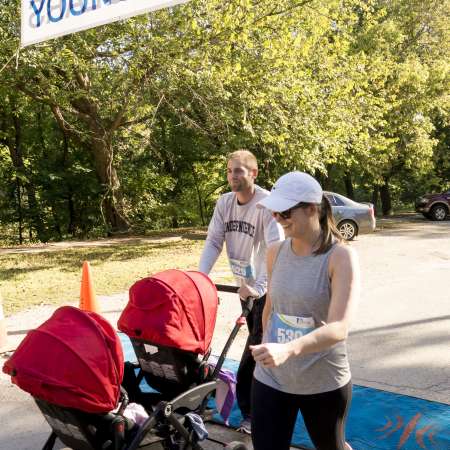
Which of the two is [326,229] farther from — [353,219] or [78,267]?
[353,219]

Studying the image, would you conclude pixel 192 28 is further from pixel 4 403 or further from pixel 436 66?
pixel 436 66

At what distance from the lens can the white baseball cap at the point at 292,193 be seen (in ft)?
8.14

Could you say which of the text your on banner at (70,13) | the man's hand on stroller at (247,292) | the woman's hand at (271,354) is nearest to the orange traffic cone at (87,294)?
the text your on banner at (70,13)

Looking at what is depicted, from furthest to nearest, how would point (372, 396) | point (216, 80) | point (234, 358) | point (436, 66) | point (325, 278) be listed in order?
point (436, 66) → point (216, 80) → point (234, 358) → point (372, 396) → point (325, 278)

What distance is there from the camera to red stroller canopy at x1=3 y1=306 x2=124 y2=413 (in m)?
2.77

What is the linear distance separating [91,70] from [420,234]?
11.4 m

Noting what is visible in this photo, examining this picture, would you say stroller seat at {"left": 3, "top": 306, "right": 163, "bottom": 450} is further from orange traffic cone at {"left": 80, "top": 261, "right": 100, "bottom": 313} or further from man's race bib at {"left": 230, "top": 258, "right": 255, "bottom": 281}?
orange traffic cone at {"left": 80, "top": 261, "right": 100, "bottom": 313}

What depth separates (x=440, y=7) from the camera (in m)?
28.4

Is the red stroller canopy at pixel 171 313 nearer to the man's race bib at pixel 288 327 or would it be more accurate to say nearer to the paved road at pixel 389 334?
the man's race bib at pixel 288 327

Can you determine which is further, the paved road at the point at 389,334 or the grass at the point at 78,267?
the grass at the point at 78,267

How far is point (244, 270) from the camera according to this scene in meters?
4.05

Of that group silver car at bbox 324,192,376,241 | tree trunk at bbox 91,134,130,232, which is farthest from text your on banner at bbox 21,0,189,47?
silver car at bbox 324,192,376,241

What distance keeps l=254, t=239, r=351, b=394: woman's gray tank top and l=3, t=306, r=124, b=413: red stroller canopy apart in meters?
0.85

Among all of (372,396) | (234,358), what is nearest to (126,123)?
(234,358)
